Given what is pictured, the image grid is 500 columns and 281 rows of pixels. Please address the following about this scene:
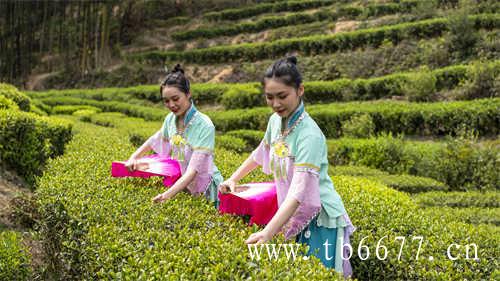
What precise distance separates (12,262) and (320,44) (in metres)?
20.1

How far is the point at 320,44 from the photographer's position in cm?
2272

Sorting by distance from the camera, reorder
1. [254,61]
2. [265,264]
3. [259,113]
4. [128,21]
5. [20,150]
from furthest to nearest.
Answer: [128,21]
[254,61]
[259,113]
[20,150]
[265,264]

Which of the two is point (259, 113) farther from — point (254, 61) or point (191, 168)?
point (191, 168)

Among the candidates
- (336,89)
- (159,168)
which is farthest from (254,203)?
(336,89)

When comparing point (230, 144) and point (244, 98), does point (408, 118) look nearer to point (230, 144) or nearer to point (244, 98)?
point (230, 144)

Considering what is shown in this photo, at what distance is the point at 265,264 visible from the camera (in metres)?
2.68

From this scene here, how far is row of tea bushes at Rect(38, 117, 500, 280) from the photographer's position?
2717 millimetres

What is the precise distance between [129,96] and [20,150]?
16.8 metres

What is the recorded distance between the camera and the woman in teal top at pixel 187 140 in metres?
3.84

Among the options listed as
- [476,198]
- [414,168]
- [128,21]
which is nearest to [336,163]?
[414,168]

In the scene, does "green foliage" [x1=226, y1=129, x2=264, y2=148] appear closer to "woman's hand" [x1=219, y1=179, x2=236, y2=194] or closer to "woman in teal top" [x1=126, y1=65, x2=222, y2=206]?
"woman in teal top" [x1=126, y1=65, x2=222, y2=206]

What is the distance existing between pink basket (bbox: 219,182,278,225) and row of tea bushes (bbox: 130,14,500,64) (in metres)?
17.6

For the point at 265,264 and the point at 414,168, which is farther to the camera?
the point at 414,168

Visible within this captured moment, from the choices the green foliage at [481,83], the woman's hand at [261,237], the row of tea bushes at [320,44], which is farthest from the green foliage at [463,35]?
the woman's hand at [261,237]
